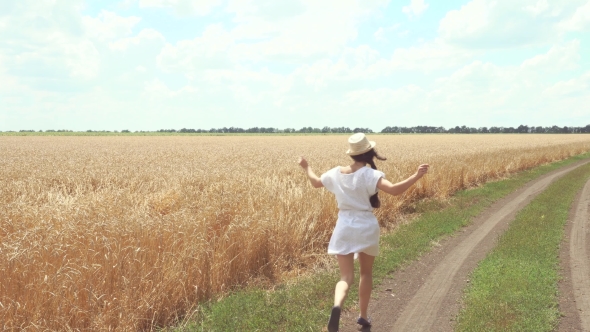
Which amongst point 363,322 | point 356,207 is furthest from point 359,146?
point 363,322

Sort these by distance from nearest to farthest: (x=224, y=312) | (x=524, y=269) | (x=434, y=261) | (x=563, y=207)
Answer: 1. (x=224, y=312)
2. (x=524, y=269)
3. (x=434, y=261)
4. (x=563, y=207)

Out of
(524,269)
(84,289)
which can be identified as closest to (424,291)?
(524,269)

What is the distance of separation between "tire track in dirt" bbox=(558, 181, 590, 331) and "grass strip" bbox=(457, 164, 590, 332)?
140 millimetres

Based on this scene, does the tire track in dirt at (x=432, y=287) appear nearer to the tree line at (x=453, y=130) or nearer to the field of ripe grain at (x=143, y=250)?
the field of ripe grain at (x=143, y=250)

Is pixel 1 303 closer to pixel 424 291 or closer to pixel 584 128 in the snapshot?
pixel 424 291

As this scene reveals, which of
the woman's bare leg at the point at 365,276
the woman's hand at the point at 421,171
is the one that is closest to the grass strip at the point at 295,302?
the woman's bare leg at the point at 365,276

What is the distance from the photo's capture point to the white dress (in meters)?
4.83

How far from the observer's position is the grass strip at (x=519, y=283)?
5805mm

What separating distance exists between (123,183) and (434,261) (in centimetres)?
894

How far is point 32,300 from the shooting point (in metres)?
4.71

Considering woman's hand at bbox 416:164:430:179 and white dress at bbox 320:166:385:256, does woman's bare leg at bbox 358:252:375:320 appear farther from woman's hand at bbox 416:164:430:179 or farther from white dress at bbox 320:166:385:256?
woman's hand at bbox 416:164:430:179

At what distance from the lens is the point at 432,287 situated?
7.26 metres

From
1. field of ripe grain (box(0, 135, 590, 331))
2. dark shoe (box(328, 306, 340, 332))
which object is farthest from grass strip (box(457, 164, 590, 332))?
field of ripe grain (box(0, 135, 590, 331))

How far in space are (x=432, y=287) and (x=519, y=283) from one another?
1.39m
